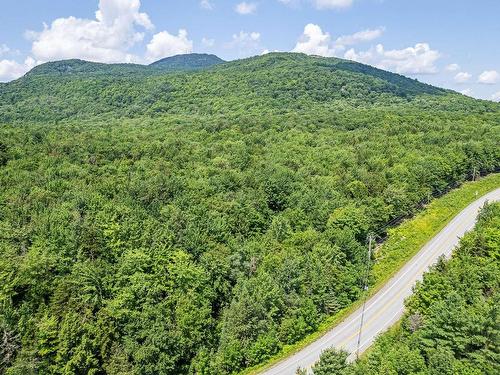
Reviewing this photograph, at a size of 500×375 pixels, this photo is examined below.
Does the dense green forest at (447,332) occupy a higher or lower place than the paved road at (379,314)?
higher

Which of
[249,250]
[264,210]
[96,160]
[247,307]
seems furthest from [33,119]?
[247,307]

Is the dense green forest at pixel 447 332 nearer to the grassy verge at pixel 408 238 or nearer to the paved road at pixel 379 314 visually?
the paved road at pixel 379 314

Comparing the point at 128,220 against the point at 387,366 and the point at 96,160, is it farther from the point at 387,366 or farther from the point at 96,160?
the point at 387,366

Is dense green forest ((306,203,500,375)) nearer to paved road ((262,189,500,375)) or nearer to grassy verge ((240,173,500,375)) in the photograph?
paved road ((262,189,500,375))

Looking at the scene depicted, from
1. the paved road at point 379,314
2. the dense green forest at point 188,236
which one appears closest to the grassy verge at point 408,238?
the paved road at point 379,314

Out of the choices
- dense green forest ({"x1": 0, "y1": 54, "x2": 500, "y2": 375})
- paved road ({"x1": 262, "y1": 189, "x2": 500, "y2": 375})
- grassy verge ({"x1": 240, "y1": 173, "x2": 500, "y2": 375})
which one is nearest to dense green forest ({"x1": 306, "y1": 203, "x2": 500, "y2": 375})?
paved road ({"x1": 262, "y1": 189, "x2": 500, "y2": 375})
